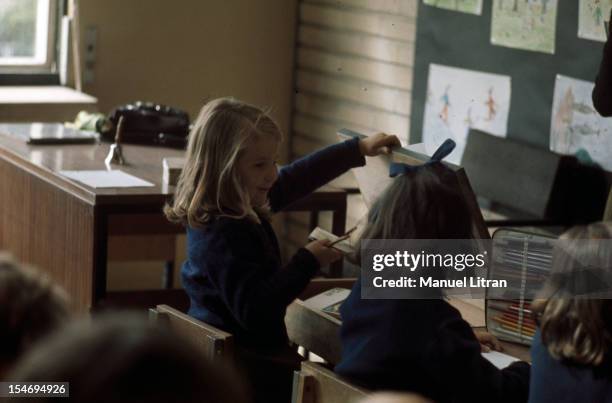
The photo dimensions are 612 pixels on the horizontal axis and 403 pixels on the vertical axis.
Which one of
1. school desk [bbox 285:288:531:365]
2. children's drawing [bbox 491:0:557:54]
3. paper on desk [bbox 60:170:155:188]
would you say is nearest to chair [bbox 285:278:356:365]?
school desk [bbox 285:288:531:365]

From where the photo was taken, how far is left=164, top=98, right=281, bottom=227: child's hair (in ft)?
8.24

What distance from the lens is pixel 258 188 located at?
2.57m

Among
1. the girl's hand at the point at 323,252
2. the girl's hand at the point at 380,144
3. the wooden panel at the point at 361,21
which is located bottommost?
the girl's hand at the point at 323,252

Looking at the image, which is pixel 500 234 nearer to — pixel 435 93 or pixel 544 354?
pixel 544 354

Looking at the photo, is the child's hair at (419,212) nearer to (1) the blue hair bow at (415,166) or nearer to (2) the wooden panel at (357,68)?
(1) the blue hair bow at (415,166)

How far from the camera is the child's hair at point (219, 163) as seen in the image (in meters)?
2.51

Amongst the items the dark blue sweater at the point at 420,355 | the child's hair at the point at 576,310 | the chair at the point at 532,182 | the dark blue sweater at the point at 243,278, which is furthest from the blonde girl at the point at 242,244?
the chair at the point at 532,182

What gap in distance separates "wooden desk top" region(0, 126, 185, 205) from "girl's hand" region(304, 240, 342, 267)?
0.99m

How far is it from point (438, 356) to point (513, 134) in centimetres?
225

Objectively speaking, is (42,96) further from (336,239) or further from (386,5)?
(336,239)

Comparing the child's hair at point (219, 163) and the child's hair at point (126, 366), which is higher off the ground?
the child's hair at point (126, 366)

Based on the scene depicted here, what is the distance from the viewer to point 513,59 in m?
4.12

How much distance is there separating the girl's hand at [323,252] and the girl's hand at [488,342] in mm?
349

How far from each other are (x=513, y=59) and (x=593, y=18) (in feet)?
1.49
